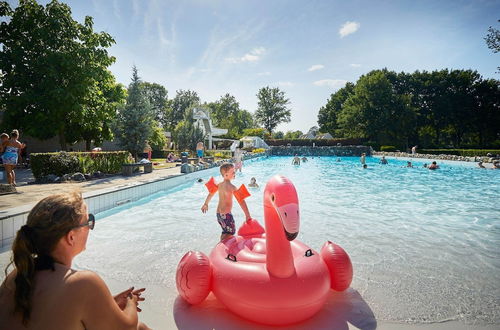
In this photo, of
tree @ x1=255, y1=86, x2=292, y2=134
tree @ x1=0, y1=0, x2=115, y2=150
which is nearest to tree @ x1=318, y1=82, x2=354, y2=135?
tree @ x1=255, y1=86, x2=292, y2=134

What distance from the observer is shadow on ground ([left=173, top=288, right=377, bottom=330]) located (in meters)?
2.97

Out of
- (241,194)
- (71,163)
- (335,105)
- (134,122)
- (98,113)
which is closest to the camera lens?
(241,194)

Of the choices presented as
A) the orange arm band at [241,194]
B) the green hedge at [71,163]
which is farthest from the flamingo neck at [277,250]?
the green hedge at [71,163]

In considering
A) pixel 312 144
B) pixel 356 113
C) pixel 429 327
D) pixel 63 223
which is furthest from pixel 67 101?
pixel 356 113

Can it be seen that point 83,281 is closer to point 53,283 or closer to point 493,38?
point 53,283

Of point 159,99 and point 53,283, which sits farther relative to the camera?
point 159,99

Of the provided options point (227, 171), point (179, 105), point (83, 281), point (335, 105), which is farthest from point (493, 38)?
point (179, 105)

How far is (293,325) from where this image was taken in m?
2.96

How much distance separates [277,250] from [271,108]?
2888 inches

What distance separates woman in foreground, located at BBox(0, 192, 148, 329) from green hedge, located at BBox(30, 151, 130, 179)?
12953 mm

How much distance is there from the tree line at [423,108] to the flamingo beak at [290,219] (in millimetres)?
52247

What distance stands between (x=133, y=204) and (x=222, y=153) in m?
22.9

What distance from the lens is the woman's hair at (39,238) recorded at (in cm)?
139

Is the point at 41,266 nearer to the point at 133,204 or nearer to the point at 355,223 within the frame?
the point at 355,223
